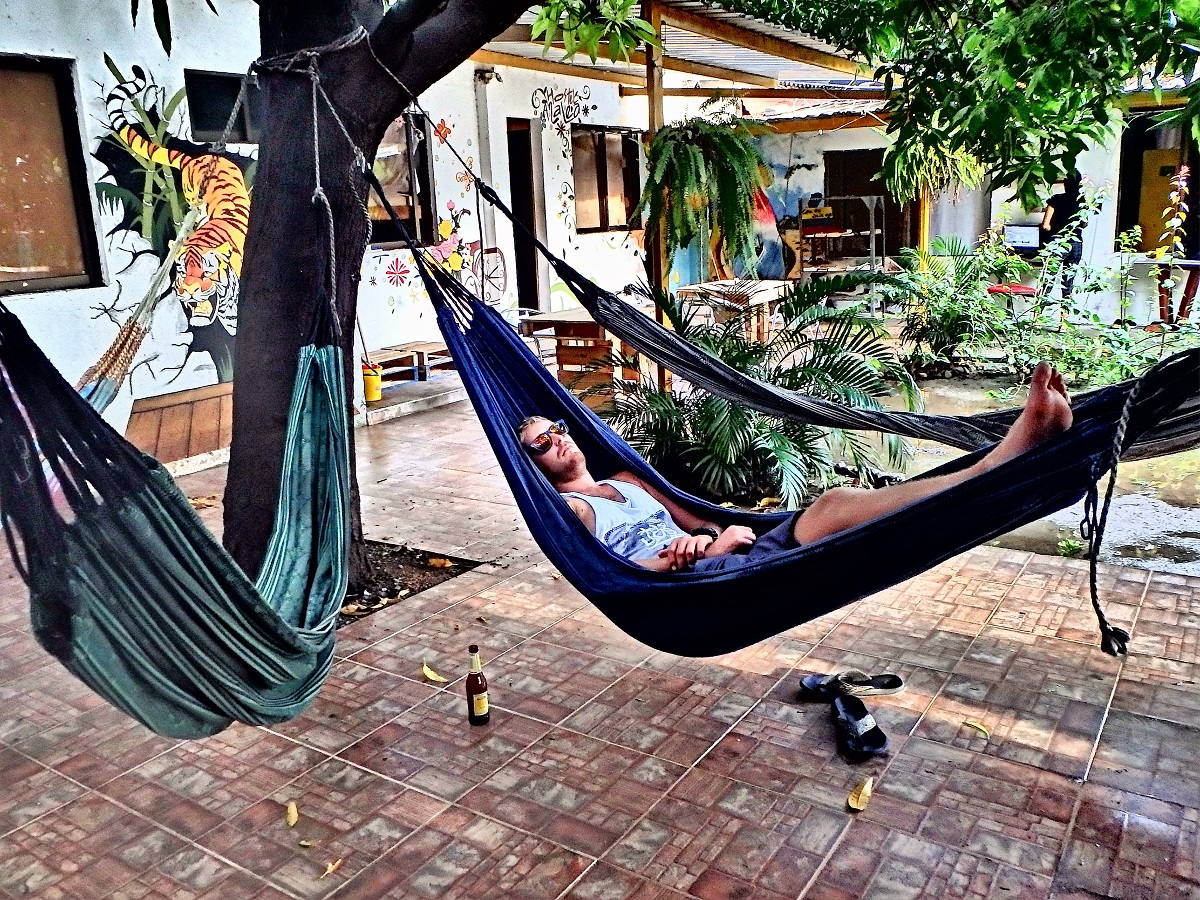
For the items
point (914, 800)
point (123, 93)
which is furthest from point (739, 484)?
point (123, 93)

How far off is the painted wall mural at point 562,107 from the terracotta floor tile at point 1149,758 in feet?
20.6

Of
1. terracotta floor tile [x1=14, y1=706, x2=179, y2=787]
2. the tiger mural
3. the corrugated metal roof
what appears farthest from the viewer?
the corrugated metal roof

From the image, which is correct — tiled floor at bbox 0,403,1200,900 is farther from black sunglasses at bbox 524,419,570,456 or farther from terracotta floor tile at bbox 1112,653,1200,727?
black sunglasses at bbox 524,419,570,456

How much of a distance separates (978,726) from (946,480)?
0.67 metres

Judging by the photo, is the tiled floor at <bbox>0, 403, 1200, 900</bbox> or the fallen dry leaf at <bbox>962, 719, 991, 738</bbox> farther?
the fallen dry leaf at <bbox>962, 719, 991, 738</bbox>

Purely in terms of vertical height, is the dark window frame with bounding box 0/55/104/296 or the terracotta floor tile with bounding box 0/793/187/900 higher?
the dark window frame with bounding box 0/55/104/296

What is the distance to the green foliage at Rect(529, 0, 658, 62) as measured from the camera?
2.58m

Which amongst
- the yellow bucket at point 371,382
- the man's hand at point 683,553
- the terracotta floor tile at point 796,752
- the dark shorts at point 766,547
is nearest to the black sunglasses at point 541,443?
the man's hand at point 683,553

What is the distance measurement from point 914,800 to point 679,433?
2303mm

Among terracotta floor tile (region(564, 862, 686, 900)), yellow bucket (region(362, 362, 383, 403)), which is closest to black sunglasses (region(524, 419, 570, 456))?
terracotta floor tile (region(564, 862, 686, 900))

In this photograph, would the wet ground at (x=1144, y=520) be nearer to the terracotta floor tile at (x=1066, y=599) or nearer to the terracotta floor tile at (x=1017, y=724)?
the terracotta floor tile at (x=1066, y=599)

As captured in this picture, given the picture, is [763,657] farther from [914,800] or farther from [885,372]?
[885,372]

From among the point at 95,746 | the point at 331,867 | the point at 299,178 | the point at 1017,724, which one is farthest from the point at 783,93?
the point at 331,867

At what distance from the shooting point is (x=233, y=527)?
2.93 meters
